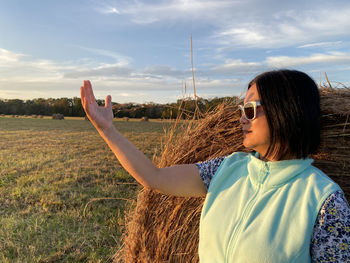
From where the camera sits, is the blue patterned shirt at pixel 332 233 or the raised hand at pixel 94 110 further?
the raised hand at pixel 94 110

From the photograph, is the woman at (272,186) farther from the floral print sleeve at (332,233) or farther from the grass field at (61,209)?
the grass field at (61,209)

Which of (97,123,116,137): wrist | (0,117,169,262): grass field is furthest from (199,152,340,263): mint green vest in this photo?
(0,117,169,262): grass field

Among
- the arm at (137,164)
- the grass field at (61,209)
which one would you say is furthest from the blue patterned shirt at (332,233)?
the grass field at (61,209)

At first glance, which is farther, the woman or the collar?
the collar

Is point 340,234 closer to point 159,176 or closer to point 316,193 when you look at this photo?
point 316,193

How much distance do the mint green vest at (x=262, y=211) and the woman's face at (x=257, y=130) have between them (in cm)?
7

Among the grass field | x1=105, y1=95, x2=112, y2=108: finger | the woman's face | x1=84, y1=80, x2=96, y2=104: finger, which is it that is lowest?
the grass field

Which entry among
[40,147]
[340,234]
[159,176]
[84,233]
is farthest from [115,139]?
[40,147]

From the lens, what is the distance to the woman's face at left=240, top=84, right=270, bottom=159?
4.88ft

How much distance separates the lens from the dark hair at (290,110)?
4.63ft

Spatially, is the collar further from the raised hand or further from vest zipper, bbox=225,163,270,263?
the raised hand

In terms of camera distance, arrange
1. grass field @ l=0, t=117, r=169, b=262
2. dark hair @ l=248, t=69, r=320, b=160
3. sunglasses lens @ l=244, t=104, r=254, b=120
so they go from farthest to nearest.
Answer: grass field @ l=0, t=117, r=169, b=262, sunglasses lens @ l=244, t=104, r=254, b=120, dark hair @ l=248, t=69, r=320, b=160

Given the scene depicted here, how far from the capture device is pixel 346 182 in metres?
2.40

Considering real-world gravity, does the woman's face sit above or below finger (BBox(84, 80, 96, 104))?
below
